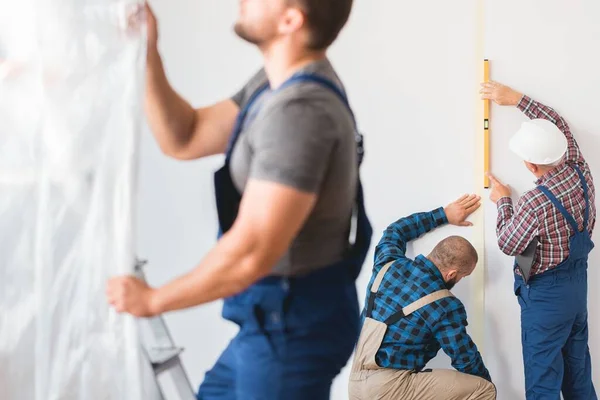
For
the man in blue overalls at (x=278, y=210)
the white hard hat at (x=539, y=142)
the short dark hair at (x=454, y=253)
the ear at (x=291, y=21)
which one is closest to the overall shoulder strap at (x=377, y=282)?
the short dark hair at (x=454, y=253)

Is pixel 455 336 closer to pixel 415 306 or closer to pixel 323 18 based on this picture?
pixel 415 306

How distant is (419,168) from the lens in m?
1.62

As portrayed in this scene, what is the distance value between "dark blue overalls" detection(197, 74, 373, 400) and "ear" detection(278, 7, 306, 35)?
0.06m

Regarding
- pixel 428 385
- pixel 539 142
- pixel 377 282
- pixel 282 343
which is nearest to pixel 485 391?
pixel 428 385

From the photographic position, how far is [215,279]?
0.85 metres

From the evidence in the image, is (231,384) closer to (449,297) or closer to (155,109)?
(155,109)

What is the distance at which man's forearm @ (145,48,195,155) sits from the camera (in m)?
0.94

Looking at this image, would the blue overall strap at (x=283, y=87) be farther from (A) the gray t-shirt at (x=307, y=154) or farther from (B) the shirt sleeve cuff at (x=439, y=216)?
(B) the shirt sleeve cuff at (x=439, y=216)

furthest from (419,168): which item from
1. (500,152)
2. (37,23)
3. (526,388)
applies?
(37,23)

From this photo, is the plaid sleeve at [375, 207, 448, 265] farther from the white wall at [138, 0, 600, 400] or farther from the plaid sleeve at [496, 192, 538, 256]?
the plaid sleeve at [496, 192, 538, 256]

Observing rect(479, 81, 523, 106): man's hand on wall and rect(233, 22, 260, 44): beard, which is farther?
rect(479, 81, 523, 106): man's hand on wall

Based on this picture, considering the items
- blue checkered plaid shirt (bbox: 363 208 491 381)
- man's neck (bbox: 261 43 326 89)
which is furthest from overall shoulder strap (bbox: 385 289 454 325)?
man's neck (bbox: 261 43 326 89)

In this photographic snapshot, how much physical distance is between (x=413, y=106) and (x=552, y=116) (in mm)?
449

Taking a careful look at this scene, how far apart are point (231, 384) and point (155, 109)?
390 millimetres
